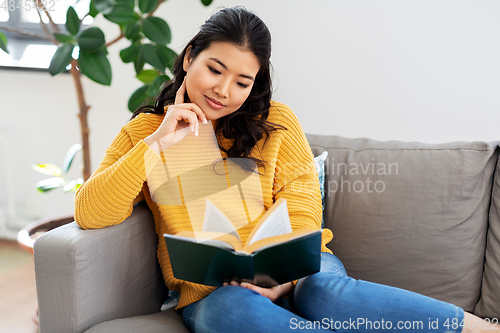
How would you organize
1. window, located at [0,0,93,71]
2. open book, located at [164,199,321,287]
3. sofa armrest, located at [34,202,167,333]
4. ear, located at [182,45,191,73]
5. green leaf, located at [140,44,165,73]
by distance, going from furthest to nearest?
window, located at [0,0,93,71] → green leaf, located at [140,44,165,73] → ear, located at [182,45,191,73] → sofa armrest, located at [34,202,167,333] → open book, located at [164,199,321,287]

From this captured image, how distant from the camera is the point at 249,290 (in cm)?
85

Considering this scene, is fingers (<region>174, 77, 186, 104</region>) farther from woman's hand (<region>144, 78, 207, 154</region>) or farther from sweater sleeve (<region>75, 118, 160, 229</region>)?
sweater sleeve (<region>75, 118, 160, 229</region>)

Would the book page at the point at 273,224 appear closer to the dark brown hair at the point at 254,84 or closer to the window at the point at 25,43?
the dark brown hair at the point at 254,84

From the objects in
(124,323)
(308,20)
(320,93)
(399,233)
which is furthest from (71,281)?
(308,20)

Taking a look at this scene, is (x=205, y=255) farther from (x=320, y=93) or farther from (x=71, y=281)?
(x=320, y=93)

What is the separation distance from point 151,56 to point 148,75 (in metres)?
0.09

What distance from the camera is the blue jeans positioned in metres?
0.77

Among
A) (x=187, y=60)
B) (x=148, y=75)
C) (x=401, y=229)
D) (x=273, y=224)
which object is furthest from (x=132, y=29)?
(x=401, y=229)

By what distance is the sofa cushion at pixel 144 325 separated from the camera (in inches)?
33.8

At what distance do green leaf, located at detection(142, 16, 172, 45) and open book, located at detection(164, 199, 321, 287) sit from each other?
88 cm

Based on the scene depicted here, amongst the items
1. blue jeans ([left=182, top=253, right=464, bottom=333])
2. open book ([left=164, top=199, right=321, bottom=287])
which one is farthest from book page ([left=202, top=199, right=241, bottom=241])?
blue jeans ([left=182, top=253, right=464, bottom=333])

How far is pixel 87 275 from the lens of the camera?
0.87 meters

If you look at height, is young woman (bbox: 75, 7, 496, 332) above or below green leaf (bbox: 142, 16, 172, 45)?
below

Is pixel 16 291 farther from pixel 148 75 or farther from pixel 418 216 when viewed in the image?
pixel 418 216
